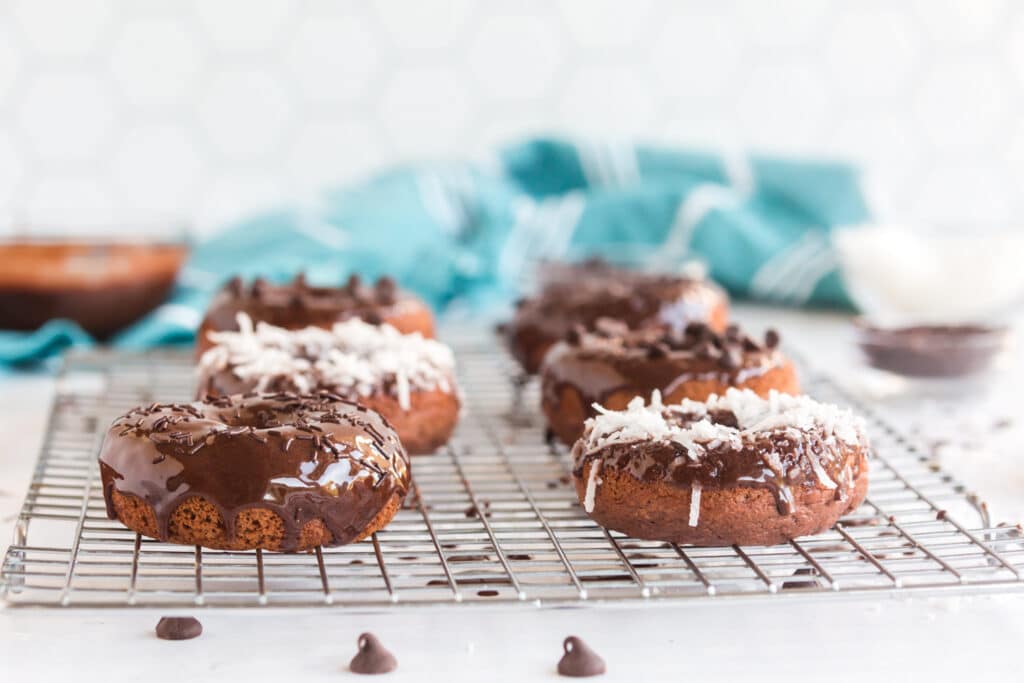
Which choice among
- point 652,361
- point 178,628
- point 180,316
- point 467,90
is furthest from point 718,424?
point 467,90

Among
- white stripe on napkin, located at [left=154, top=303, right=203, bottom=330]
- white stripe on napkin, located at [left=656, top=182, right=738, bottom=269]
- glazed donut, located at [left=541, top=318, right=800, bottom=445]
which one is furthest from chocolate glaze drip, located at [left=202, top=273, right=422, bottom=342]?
white stripe on napkin, located at [left=656, top=182, right=738, bottom=269]

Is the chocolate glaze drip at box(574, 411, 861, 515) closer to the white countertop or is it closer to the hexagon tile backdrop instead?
the white countertop

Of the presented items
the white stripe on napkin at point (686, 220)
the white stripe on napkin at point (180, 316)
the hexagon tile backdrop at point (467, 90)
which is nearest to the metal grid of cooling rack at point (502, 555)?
the white stripe on napkin at point (180, 316)

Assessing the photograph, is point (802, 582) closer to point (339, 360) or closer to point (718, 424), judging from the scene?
point (718, 424)

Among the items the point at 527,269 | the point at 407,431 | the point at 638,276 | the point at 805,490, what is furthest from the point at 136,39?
the point at 805,490

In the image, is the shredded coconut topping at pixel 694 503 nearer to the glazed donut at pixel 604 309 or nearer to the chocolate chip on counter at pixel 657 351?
the chocolate chip on counter at pixel 657 351

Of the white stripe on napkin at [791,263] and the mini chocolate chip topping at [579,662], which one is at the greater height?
the mini chocolate chip topping at [579,662]
